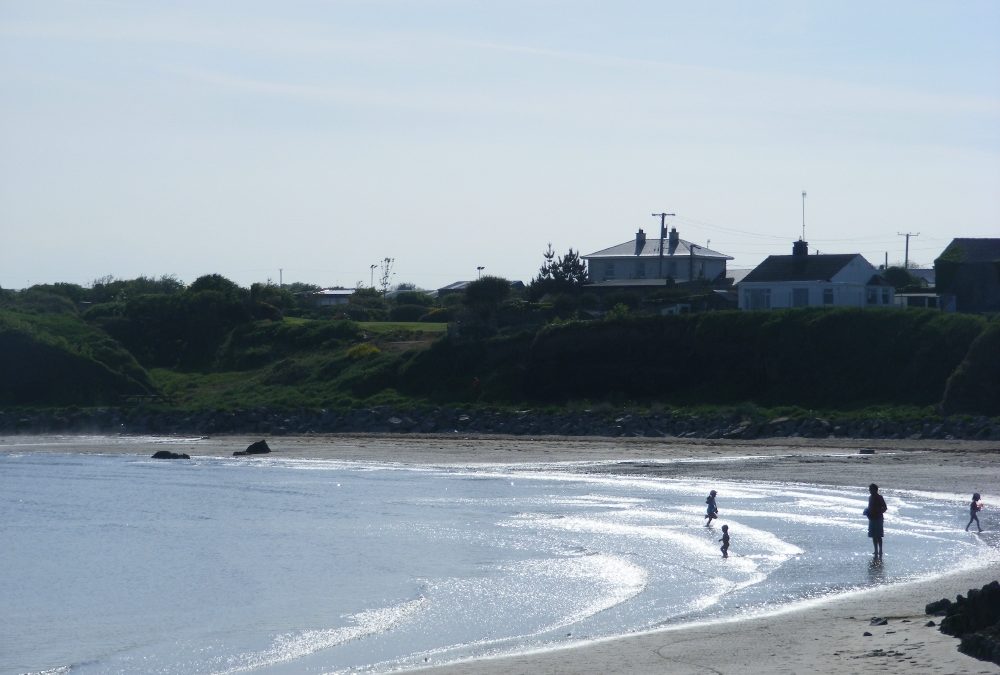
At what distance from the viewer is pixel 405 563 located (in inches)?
908

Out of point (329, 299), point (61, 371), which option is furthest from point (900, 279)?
point (61, 371)

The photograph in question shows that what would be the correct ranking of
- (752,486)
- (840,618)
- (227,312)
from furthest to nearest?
(227,312) < (752,486) < (840,618)

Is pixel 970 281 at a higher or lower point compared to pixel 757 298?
higher

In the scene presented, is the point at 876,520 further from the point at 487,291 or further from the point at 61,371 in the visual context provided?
the point at 61,371

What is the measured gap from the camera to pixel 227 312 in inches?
3118

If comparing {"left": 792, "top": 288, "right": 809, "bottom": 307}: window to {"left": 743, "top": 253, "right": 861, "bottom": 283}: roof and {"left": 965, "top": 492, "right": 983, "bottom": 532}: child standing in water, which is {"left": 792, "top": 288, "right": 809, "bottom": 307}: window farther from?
{"left": 965, "top": 492, "right": 983, "bottom": 532}: child standing in water

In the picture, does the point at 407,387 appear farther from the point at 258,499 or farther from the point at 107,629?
the point at 107,629

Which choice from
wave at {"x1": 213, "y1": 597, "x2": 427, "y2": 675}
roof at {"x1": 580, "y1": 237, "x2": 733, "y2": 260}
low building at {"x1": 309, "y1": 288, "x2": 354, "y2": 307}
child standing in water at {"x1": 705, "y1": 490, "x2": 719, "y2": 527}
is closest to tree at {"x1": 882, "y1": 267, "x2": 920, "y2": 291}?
roof at {"x1": 580, "y1": 237, "x2": 733, "y2": 260}

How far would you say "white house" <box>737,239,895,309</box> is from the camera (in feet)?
206

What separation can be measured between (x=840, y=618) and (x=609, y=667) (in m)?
3.83

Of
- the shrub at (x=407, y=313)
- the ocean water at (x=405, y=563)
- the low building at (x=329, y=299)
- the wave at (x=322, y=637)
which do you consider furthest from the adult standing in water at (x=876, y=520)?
the low building at (x=329, y=299)

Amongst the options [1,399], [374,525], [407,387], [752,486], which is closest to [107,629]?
[374,525]

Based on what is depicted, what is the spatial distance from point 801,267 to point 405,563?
148 feet

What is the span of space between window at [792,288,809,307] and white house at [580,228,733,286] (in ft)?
63.9
